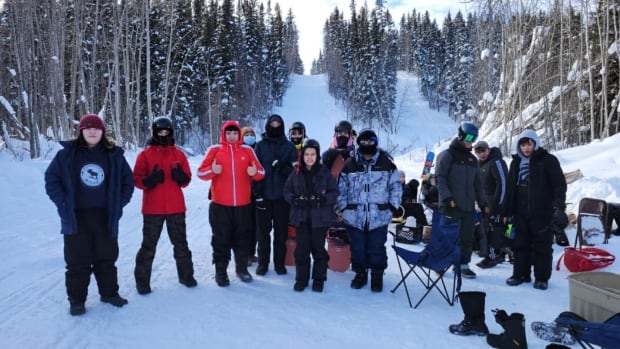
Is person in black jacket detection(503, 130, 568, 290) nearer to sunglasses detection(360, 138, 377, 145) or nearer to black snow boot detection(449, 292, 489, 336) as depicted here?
black snow boot detection(449, 292, 489, 336)

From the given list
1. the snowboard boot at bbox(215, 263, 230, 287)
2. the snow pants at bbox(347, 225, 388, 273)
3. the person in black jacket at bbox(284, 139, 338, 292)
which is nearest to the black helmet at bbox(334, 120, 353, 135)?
the person in black jacket at bbox(284, 139, 338, 292)

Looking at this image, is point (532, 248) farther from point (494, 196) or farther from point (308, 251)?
point (308, 251)

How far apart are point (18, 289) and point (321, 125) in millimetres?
35916

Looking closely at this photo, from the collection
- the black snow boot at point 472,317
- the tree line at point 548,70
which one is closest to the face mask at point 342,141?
the black snow boot at point 472,317

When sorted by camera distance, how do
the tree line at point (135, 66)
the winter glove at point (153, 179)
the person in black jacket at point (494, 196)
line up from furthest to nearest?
the tree line at point (135, 66) < the person in black jacket at point (494, 196) < the winter glove at point (153, 179)

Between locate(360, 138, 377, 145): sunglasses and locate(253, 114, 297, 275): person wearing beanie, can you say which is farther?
locate(253, 114, 297, 275): person wearing beanie

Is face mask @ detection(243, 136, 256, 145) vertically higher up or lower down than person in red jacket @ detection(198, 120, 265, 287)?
higher up

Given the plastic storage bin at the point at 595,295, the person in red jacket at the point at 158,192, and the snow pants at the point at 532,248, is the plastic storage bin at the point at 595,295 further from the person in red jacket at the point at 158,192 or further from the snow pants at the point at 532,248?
the person in red jacket at the point at 158,192

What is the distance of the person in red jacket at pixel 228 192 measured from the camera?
4.59 m

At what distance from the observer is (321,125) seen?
39.4m

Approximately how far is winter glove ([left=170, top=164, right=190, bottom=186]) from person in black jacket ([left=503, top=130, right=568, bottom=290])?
3.72 meters

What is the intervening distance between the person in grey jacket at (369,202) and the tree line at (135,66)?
11.7 metres

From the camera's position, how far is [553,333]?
3.35 metres

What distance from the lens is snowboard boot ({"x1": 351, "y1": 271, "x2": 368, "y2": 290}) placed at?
466 cm
